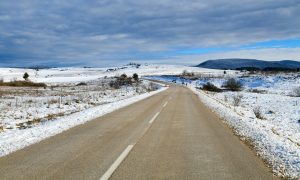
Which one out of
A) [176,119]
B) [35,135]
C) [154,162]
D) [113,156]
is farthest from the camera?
[176,119]

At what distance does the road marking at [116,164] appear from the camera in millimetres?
7058

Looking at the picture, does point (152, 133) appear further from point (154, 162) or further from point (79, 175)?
point (79, 175)

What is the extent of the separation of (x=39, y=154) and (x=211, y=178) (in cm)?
438

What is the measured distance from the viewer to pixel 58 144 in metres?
10.5

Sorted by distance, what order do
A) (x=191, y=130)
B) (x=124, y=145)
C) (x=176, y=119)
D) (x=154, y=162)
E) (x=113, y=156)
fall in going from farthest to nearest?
(x=176, y=119) < (x=191, y=130) < (x=124, y=145) < (x=113, y=156) < (x=154, y=162)

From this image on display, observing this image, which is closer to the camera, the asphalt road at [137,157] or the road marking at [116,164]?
the road marking at [116,164]

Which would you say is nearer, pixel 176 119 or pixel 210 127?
pixel 210 127

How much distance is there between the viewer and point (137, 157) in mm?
8836

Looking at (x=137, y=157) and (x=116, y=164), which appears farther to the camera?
(x=137, y=157)

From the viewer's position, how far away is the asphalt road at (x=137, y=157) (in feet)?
23.8

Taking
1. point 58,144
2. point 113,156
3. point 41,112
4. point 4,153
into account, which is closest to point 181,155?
point 113,156

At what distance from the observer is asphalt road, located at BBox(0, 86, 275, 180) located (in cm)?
727

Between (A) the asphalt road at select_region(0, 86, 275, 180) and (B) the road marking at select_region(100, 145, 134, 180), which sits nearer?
(B) the road marking at select_region(100, 145, 134, 180)

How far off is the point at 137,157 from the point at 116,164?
895 mm
